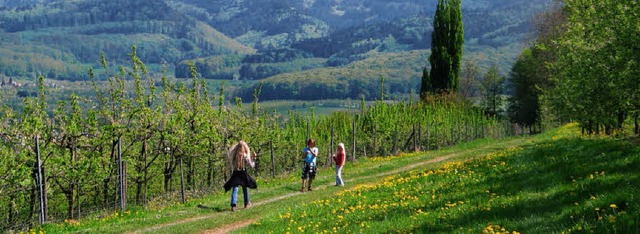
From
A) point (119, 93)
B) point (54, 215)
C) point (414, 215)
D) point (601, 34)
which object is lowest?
point (54, 215)

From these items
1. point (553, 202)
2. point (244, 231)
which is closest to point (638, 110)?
point (553, 202)

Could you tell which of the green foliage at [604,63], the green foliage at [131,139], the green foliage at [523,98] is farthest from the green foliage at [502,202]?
the green foliage at [523,98]

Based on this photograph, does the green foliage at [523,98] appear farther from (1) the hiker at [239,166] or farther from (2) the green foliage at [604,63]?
(1) the hiker at [239,166]

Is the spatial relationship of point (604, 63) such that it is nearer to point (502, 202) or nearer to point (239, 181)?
point (502, 202)

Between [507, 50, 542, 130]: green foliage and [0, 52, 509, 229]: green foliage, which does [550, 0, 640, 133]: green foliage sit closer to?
[0, 52, 509, 229]: green foliage

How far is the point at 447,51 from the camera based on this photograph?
87250 mm

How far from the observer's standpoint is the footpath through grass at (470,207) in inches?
384

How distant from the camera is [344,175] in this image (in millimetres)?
34531

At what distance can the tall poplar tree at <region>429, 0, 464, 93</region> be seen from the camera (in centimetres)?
8636

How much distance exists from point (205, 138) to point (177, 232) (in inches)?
543

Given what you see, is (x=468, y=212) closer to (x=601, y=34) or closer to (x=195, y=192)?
(x=601, y=34)

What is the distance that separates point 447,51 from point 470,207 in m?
77.6

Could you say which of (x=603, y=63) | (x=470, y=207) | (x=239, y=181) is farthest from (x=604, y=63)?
(x=239, y=181)

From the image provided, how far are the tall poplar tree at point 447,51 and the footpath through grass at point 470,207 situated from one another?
2544 inches
